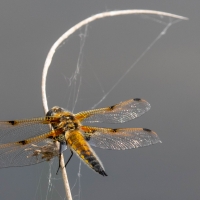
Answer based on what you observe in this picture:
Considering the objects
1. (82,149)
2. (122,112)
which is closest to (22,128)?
(82,149)

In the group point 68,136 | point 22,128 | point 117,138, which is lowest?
point 117,138

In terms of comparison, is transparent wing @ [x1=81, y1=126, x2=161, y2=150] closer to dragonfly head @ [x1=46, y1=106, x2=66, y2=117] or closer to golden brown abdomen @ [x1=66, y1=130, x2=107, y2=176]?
golden brown abdomen @ [x1=66, y1=130, x2=107, y2=176]

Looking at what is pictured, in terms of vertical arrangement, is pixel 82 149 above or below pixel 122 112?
below

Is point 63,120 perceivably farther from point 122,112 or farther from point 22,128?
point 122,112

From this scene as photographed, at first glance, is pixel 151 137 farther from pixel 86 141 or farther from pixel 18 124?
pixel 18 124

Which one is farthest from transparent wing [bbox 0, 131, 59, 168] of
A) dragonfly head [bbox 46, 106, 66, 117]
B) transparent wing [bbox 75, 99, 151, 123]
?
transparent wing [bbox 75, 99, 151, 123]

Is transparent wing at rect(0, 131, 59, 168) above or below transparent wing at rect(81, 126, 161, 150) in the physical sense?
above
